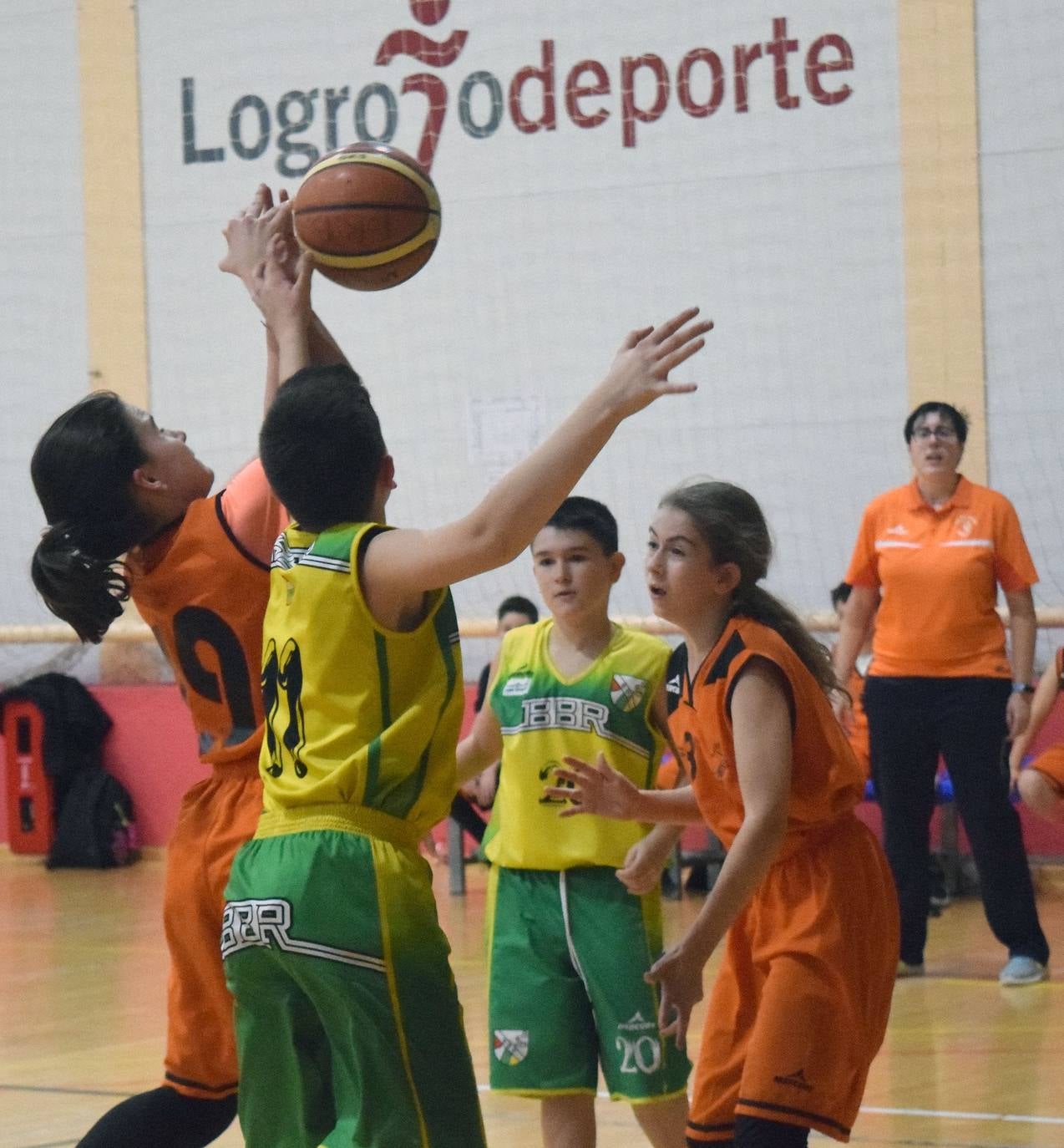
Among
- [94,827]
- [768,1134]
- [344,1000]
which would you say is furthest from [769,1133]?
[94,827]

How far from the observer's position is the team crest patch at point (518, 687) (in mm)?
4566

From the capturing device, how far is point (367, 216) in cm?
382

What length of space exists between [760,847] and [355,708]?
0.73m

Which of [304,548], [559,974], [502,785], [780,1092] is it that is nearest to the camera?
[304,548]

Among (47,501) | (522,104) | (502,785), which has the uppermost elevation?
(522,104)

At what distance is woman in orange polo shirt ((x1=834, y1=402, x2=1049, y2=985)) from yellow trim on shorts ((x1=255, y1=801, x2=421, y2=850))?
404cm

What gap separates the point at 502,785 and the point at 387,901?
1.71 m

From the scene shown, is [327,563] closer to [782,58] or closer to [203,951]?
[203,951]

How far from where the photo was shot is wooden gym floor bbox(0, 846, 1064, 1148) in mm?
4902

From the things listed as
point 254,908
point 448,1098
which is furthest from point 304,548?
point 448,1098

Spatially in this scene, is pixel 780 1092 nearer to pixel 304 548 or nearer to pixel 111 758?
pixel 304 548

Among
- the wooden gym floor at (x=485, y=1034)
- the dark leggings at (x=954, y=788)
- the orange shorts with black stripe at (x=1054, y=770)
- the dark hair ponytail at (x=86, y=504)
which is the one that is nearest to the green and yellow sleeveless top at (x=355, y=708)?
the dark hair ponytail at (x=86, y=504)

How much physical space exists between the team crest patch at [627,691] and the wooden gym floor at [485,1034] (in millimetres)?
1101

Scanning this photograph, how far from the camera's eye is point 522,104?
10625 millimetres
